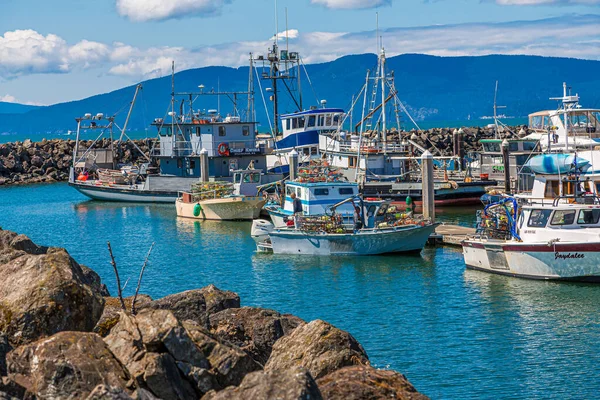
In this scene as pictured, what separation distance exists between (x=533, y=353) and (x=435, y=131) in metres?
71.8

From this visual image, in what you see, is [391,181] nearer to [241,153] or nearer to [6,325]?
[241,153]

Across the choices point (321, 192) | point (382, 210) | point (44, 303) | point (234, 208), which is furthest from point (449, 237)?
point (44, 303)

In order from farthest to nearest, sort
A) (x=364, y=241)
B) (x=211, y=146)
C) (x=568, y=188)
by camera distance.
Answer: (x=211, y=146), (x=364, y=241), (x=568, y=188)

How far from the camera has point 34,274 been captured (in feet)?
43.8

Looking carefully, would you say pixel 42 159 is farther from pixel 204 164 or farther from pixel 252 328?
pixel 252 328

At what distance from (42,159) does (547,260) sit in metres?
66.3

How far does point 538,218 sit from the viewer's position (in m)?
26.9

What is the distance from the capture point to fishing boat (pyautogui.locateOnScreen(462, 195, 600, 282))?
85.9 feet

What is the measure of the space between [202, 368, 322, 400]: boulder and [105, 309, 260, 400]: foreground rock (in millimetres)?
1390

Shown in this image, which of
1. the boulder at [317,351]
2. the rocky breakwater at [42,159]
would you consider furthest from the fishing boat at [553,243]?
the rocky breakwater at [42,159]

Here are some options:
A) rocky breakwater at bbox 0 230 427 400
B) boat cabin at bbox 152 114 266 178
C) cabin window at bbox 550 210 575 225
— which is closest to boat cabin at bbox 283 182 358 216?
cabin window at bbox 550 210 575 225

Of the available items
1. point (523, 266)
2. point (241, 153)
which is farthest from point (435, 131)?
point (523, 266)

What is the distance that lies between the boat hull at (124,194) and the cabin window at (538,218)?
32.0 metres

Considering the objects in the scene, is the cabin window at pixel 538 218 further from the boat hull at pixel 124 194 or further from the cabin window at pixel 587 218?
the boat hull at pixel 124 194
